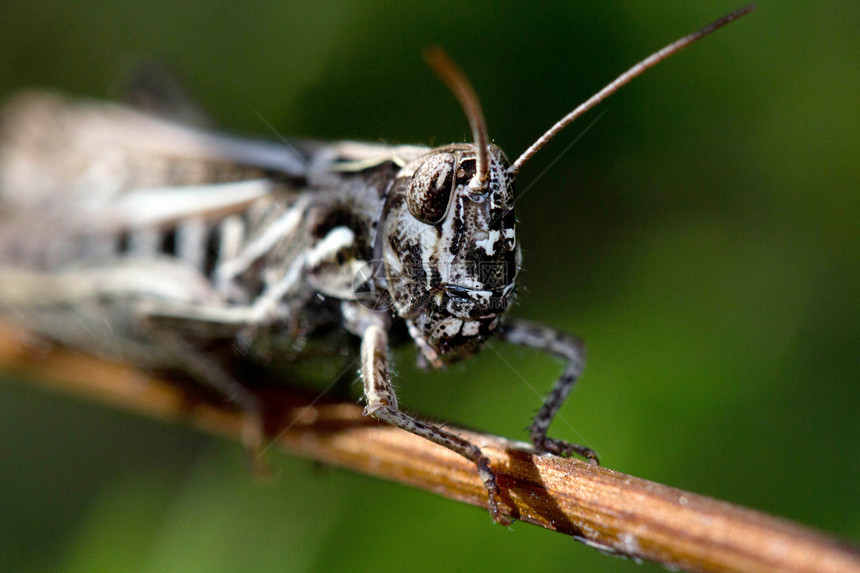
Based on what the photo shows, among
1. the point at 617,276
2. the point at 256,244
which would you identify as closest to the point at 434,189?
the point at 617,276

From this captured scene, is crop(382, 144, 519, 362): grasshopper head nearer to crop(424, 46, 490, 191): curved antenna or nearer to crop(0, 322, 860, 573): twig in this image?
crop(424, 46, 490, 191): curved antenna

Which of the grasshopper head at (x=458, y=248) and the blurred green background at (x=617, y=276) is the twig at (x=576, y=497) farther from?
the grasshopper head at (x=458, y=248)

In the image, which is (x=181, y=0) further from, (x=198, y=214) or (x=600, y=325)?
(x=600, y=325)

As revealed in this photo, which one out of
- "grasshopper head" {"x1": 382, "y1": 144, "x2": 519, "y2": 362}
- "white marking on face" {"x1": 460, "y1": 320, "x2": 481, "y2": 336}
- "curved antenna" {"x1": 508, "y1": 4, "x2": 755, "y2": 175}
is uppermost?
"curved antenna" {"x1": 508, "y1": 4, "x2": 755, "y2": 175}

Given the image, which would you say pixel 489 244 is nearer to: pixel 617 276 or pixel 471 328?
pixel 471 328

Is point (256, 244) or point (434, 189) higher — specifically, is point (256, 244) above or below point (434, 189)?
above

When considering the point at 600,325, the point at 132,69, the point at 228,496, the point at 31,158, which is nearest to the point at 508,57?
the point at 600,325

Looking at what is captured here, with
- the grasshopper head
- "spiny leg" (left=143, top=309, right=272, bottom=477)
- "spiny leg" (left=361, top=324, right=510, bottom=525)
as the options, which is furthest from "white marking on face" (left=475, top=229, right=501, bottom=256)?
"spiny leg" (left=143, top=309, right=272, bottom=477)

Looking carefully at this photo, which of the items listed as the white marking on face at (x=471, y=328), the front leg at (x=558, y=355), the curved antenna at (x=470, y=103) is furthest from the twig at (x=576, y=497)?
the curved antenna at (x=470, y=103)
